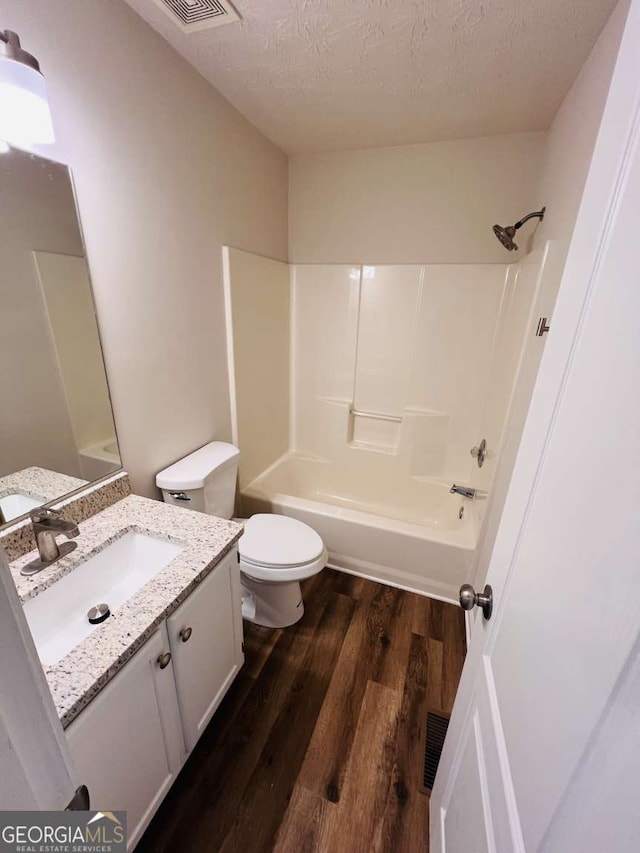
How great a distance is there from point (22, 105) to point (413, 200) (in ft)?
6.35

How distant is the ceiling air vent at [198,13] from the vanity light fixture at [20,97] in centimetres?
54

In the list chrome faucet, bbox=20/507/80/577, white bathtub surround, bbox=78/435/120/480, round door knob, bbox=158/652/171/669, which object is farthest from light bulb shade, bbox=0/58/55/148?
round door knob, bbox=158/652/171/669

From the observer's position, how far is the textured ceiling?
1.13m

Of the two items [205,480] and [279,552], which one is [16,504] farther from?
[279,552]

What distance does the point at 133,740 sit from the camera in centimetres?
89

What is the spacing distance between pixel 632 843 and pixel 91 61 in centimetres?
191

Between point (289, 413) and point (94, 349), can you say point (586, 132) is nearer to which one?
point (94, 349)

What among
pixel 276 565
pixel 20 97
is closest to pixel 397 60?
pixel 20 97

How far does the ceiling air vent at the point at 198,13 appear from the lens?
3.59 ft

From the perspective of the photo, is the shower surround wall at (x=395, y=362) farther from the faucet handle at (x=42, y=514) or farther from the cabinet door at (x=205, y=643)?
the faucet handle at (x=42, y=514)

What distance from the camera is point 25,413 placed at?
3.53 feet

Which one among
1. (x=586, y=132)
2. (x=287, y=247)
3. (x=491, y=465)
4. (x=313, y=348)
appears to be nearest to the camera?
(x=586, y=132)

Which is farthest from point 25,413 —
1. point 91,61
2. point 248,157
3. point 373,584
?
point 373,584

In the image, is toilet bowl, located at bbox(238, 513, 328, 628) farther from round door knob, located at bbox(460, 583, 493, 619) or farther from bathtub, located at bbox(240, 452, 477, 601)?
round door knob, located at bbox(460, 583, 493, 619)
